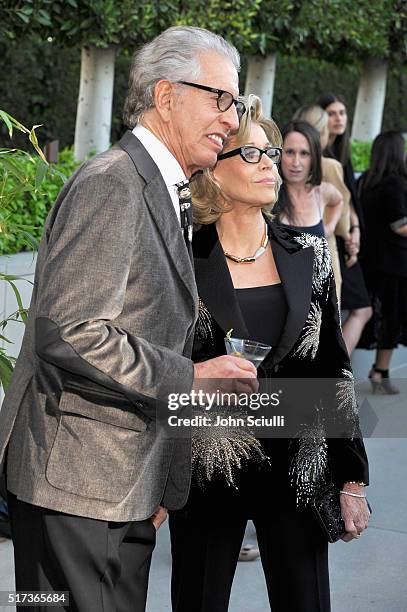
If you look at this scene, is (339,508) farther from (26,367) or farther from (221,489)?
(26,367)

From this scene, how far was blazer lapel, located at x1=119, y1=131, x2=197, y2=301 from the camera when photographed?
242cm

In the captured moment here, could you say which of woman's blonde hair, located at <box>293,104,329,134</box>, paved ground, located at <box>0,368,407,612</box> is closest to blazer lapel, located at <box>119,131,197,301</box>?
paved ground, located at <box>0,368,407,612</box>

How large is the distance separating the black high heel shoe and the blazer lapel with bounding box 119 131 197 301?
591 centimetres

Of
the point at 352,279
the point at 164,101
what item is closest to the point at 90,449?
the point at 164,101

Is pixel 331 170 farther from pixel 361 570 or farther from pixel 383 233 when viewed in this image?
pixel 361 570

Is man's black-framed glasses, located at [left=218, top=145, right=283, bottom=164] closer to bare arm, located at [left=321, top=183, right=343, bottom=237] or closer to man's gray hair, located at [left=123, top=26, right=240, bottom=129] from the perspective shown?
man's gray hair, located at [left=123, top=26, right=240, bottom=129]

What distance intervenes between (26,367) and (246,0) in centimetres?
725

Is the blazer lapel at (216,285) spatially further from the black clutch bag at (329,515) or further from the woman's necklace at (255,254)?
the black clutch bag at (329,515)

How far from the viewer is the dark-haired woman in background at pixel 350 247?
25.6ft

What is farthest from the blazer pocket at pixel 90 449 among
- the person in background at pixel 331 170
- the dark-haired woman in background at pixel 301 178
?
the person in background at pixel 331 170

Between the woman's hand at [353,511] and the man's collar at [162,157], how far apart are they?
114 cm

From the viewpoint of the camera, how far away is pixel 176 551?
3.32 meters

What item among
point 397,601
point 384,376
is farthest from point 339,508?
point 384,376

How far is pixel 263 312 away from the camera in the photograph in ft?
10.5
